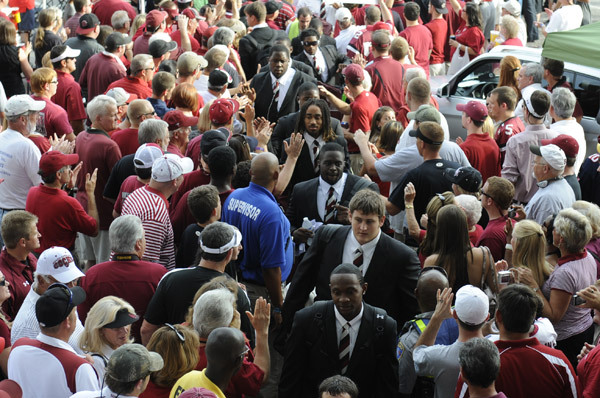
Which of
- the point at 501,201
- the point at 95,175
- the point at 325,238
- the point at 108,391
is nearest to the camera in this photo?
the point at 108,391

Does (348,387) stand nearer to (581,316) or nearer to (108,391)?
(108,391)

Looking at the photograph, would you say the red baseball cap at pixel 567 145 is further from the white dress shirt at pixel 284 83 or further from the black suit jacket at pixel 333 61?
the black suit jacket at pixel 333 61

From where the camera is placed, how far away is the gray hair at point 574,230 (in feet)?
19.5

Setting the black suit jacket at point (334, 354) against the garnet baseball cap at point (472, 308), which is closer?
the garnet baseball cap at point (472, 308)

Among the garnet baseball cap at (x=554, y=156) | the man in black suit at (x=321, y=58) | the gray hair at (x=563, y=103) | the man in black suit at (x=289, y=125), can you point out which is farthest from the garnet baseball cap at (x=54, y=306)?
the man in black suit at (x=321, y=58)

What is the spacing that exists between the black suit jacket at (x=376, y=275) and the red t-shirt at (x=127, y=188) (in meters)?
1.95

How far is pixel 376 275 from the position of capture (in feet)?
19.1

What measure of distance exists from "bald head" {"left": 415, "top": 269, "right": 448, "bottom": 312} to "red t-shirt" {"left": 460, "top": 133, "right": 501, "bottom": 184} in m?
3.39

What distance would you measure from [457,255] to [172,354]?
2426 mm

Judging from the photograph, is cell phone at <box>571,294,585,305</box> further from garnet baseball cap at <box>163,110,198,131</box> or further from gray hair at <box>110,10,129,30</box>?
gray hair at <box>110,10,129,30</box>

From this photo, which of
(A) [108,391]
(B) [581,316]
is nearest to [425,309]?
(B) [581,316]

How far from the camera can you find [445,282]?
5250 mm

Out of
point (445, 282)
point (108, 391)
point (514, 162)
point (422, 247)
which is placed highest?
point (108, 391)

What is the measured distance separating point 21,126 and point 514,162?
201 inches
